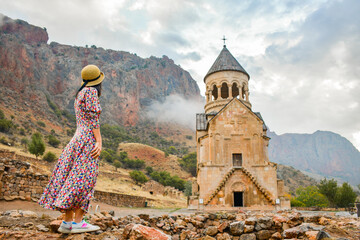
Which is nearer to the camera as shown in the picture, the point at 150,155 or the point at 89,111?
the point at 89,111

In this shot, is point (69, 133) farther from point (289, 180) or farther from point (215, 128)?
point (215, 128)

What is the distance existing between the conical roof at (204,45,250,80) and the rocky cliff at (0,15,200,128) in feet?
181

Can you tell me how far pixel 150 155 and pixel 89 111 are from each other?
70478 mm

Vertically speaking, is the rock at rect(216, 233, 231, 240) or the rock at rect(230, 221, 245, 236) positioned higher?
the rock at rect(230, 221, 245, 236)

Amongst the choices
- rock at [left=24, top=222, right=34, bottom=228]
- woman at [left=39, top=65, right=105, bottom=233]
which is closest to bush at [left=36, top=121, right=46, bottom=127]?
rock at [left=24, top=222, right=34, bottom=228]

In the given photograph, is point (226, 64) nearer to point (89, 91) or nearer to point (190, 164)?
point (89, 91)

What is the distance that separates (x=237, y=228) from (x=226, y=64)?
18884mm

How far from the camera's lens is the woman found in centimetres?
372

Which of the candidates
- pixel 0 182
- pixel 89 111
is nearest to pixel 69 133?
pixel 0 182

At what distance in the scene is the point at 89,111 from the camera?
4.12 m

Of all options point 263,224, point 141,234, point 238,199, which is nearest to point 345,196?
point 238,199

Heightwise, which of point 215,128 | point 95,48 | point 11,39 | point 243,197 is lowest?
point 243,197

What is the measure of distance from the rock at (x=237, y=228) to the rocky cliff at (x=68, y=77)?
6797cm

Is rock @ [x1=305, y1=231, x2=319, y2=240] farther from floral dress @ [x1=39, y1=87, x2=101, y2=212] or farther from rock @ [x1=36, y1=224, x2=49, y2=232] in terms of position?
rock @ [x1=36, y1=224, x2=49, y2=232]
